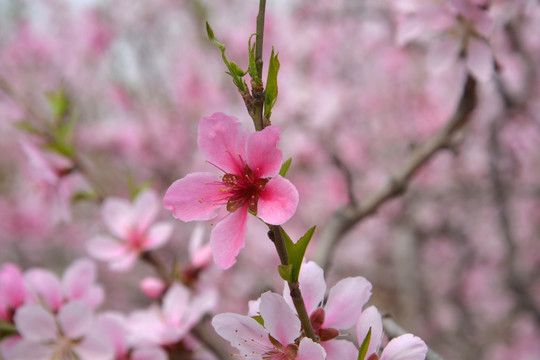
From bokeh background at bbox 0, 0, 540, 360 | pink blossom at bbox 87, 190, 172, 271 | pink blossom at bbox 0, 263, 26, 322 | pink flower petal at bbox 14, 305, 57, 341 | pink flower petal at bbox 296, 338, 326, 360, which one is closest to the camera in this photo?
pink flower petal at bbox 296, 338, 326, 360

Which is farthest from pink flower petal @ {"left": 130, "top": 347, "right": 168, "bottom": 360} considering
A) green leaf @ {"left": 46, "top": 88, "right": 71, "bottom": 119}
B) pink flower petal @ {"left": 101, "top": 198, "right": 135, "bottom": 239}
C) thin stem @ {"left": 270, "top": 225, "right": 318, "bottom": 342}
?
green leaf @ {"left": 46, "top": 88, "right": 71, "bottom": 119}

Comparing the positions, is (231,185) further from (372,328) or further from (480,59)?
(480,59)

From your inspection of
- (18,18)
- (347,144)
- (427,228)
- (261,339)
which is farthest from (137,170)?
(261,339)

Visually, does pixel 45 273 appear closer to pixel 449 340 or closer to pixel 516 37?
pixel 516 37

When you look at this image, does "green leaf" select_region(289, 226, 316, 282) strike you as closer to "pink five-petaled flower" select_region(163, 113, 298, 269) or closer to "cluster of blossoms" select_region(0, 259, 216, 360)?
"pink five-petaled flower" select_region(163, 113, 298, 269)

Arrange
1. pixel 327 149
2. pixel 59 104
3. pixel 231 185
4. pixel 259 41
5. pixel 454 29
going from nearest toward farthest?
pixel 259 41 → pixel 231 185 → pixel 454 29 → pixel 59 104 → pixel 327 149

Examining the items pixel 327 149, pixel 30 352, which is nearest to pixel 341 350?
pixel 30 352
